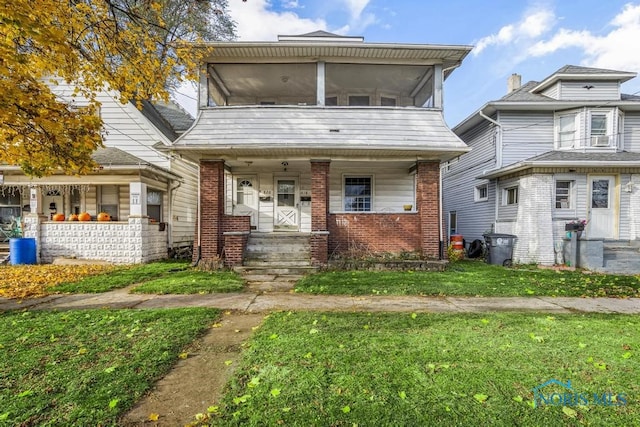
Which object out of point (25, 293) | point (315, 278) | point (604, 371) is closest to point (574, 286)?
point (604, 371)

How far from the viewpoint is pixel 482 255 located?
43.4ft

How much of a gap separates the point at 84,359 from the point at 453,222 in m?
18.2

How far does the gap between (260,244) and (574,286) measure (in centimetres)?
822

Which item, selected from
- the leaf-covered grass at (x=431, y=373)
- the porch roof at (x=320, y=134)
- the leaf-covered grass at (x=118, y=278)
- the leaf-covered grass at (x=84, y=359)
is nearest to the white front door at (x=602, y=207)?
the porch roof at (x=320, y=134)

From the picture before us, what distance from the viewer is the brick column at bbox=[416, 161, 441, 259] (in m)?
9.84

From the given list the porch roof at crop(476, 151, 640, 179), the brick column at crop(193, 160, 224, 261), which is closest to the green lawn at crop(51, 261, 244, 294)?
the brick column at crop(193, 160, 224, 261)

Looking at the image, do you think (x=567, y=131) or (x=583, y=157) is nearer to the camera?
(x=583, y=157)

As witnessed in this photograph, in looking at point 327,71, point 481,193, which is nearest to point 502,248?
point 481,193

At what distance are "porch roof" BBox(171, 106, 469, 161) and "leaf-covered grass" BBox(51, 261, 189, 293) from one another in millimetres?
3599

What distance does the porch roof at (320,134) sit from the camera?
9.45 m

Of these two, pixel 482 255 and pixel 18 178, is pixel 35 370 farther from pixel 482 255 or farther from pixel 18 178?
pixel 482 255

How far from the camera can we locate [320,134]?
32.1ft

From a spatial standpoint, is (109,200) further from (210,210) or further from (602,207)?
(602,207)

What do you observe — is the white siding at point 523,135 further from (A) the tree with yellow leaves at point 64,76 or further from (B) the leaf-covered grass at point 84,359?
(B) the leaf-covered grass at point 84,359
